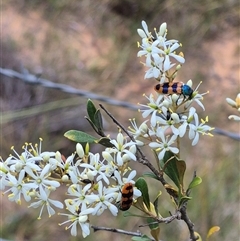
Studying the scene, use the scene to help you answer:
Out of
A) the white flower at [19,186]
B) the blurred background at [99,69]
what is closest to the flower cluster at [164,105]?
the white flower at [19,186]

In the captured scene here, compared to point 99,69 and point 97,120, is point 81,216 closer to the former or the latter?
point 97,120

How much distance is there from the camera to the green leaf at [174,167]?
46 centimetres

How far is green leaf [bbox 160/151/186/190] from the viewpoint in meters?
0.46

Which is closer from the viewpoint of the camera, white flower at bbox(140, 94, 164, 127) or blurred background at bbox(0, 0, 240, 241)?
white flower at bbox(140, 94, 164, 127)

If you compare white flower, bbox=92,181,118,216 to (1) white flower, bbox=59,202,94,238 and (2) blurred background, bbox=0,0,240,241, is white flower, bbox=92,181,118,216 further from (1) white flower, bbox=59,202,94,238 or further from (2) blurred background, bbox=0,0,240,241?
(2) blurred background, bbox=0,0,240,241

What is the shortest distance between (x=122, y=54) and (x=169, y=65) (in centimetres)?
215

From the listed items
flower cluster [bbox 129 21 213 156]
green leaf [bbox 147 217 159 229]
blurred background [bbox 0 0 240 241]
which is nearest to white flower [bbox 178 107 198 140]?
flower cluster [bbox 129 21 213 156]

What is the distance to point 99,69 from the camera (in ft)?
8.22

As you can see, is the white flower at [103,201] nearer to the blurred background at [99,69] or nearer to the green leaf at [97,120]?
the green leaf at [97,120]

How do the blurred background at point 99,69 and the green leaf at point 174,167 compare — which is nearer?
the green leaf at point 174,167

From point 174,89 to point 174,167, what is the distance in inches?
3.3

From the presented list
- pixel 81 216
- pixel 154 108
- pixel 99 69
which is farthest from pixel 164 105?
pixel 99 69

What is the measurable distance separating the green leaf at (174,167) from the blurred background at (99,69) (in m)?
1.35

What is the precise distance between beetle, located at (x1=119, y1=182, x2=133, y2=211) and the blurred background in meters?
1.41
